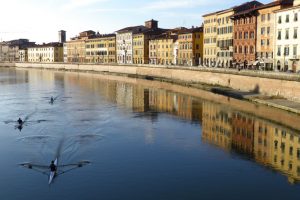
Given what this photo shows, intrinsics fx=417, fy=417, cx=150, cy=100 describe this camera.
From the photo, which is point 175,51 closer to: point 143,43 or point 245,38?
point 143,43

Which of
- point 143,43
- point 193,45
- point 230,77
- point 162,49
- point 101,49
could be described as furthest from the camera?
point 101,49

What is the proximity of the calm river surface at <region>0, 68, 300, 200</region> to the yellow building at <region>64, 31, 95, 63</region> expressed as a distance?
362 ft

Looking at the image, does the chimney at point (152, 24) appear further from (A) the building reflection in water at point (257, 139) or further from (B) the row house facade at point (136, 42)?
(A) the building reflection in water at point (257, 139)

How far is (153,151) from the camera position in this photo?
31.0 metres

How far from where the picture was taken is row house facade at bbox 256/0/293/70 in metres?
63.6

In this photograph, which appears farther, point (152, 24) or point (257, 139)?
point (152, 24)

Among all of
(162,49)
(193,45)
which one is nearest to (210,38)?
(193,45)

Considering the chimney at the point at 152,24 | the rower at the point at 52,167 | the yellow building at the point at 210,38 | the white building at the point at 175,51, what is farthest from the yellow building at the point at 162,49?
the rower at the point at 52,167

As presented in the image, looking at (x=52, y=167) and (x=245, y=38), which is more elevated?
(x=245, y=38)

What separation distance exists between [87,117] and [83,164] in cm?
1799

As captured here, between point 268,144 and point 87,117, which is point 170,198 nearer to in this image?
point 268,144

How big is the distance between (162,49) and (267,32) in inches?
1920

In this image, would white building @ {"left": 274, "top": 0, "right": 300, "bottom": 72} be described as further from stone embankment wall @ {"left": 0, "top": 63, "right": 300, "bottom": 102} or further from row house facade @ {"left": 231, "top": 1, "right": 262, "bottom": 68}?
stone embankment wall @ {"left": 0, "top": 63, "right": 300, "bottom": 102}

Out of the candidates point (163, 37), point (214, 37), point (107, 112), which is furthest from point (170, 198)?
point (163, 37)
